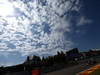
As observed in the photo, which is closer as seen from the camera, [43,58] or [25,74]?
[25,74]

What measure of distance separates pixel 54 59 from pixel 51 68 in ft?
219

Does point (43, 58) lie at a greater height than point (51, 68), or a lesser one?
greater

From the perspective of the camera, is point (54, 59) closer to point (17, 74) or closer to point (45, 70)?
point (45, 70)

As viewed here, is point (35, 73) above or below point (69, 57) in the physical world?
below

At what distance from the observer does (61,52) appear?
368 feet

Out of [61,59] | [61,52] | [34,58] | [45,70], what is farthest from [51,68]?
[61,52]

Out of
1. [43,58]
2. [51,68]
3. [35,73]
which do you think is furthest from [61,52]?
[35,73]

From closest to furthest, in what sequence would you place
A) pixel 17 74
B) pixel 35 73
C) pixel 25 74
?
pixel 35 73 < pixel 17 74 < pixel 25 74

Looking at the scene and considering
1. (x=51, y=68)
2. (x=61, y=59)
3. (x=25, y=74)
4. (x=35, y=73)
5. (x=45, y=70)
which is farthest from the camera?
(x=61, y=59)

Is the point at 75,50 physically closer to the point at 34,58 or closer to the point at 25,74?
the point at 34,58

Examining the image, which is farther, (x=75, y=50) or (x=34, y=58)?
(x=75, y=50)

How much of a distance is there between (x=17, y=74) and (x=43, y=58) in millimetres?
91008

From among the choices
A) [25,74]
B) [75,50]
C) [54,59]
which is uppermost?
[75,50]

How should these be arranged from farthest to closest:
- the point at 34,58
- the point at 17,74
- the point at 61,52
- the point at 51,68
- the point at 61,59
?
the point at 61,52, the point at 61,59, the point at 34,58, the point at 51,68, the point at 17,74
